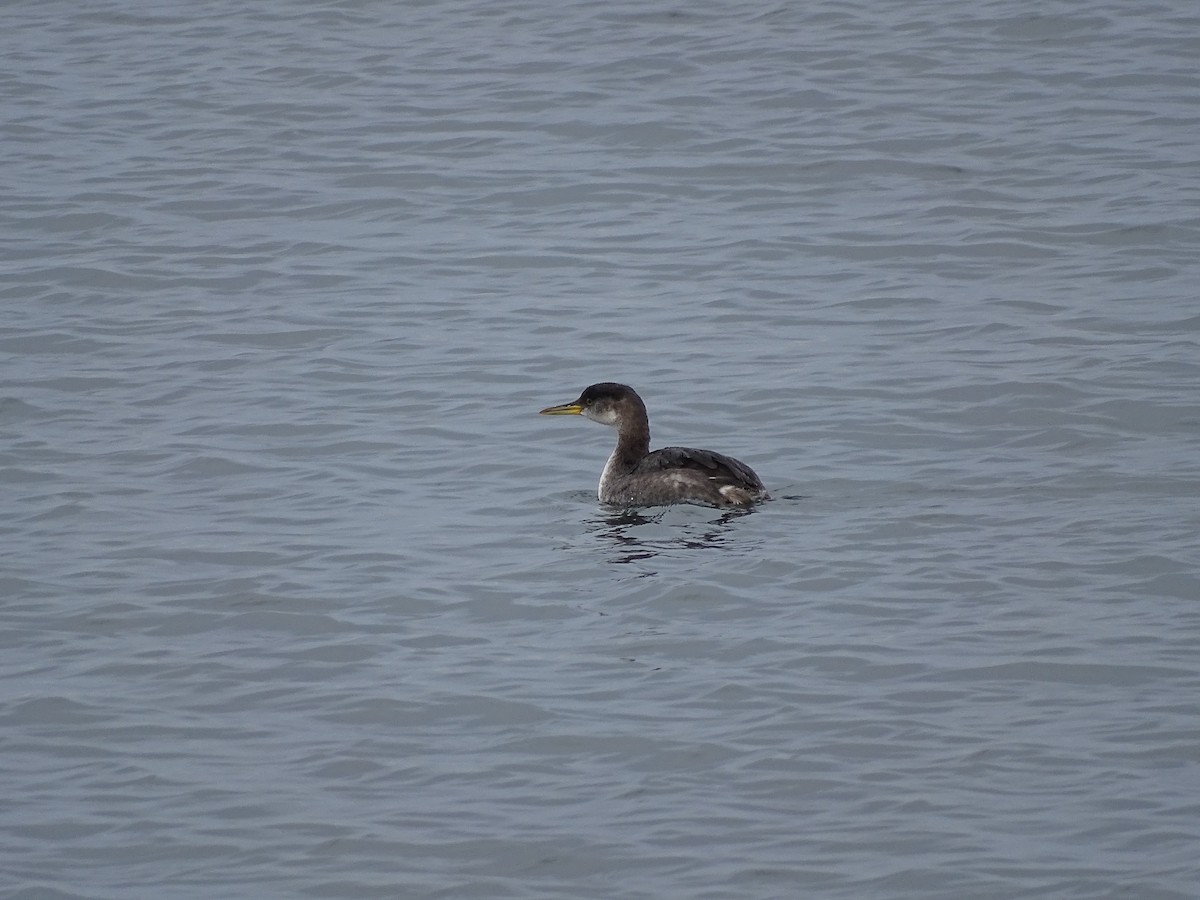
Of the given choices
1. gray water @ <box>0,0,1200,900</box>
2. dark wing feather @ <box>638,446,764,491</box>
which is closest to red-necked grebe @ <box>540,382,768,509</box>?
dark wing feather @ <box>638,446,764,491</box>

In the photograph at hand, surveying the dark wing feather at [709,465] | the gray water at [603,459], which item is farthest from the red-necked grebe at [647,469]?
the gray water at [603,459]

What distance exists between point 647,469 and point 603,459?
1.57 m

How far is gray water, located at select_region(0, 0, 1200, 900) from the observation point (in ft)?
24.3

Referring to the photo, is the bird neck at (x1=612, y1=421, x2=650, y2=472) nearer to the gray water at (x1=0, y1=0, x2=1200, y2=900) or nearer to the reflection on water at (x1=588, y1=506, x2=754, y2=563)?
the gray water at (x1=0, y1=0, x2=1200, y2=900)

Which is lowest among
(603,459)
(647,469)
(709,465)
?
(603,459)

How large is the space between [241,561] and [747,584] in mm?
2965

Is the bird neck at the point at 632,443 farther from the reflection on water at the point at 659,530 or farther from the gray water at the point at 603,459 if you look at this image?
the reflection on water at the point at 659,530

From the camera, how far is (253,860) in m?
7.18

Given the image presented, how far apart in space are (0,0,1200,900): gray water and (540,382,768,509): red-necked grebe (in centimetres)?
16

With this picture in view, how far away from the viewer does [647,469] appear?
12156 mm

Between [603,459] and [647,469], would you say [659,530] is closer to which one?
[647,469]

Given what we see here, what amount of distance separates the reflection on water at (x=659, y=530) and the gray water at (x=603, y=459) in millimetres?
60

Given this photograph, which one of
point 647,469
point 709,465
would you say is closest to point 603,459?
point 647,469

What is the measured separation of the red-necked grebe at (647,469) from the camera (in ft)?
37.8
